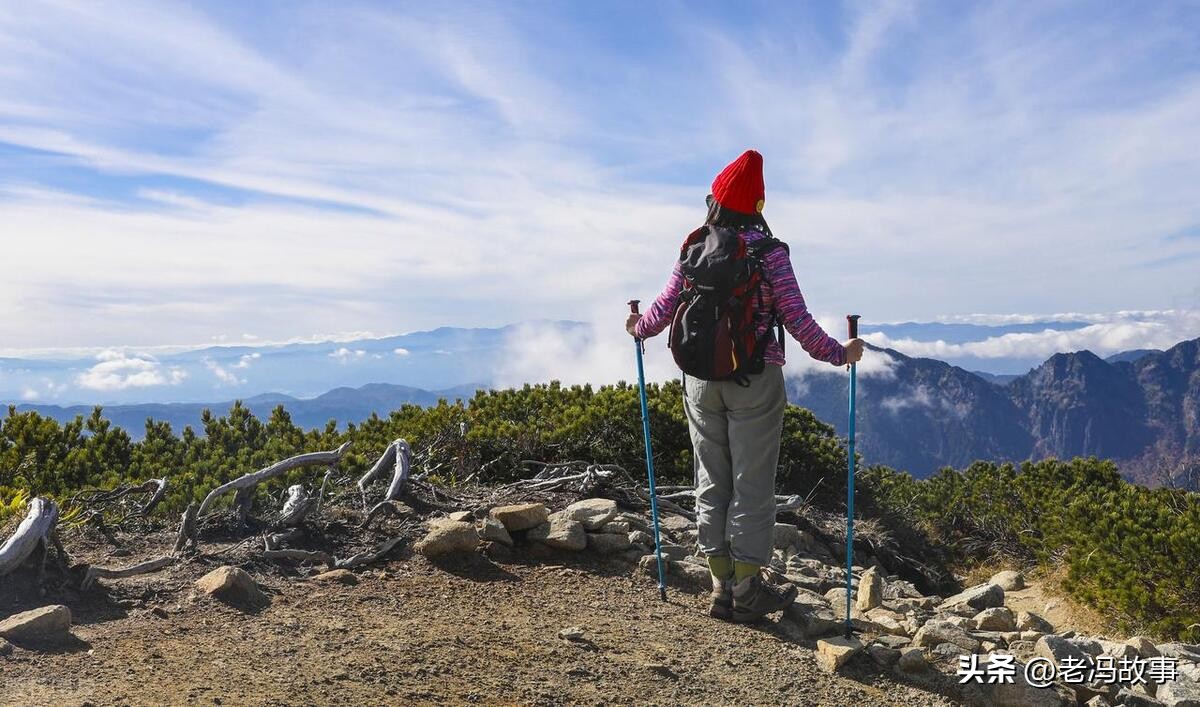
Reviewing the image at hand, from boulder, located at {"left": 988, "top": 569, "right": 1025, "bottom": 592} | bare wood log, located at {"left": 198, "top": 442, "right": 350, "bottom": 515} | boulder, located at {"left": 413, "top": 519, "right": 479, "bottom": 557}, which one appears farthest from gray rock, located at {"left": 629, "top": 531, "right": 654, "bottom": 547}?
boulder, located at {"left": 988, "top": 569, "right": 1025, "bottom": 592}

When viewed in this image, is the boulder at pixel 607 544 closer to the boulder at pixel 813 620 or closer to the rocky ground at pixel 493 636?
the rocky ground at pixel 493 636

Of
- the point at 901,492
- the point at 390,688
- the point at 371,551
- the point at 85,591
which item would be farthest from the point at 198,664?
the point at 901,492

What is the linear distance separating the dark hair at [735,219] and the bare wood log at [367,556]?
3117 millimetres

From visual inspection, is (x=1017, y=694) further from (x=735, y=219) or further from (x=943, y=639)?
(x=735, y=219)

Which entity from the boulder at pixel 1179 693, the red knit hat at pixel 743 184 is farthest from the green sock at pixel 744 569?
the boulder at pixel 1179 693

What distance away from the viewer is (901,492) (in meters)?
12.6

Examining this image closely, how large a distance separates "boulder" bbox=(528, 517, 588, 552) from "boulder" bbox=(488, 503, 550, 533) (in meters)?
0.08

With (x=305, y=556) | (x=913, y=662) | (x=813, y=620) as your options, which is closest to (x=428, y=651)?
(x=305, y=556)

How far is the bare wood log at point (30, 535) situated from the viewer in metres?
4.84

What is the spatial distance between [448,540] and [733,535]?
2001 mm

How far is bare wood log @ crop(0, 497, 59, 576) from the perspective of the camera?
4.84 metres

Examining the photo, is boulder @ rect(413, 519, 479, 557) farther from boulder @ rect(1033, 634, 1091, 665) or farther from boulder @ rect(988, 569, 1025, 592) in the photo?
boulder @ rect(988, 569, 1025, 592)

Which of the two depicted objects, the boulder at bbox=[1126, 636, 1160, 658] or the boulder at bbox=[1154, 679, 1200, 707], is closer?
the boulder at bbox=[1154, 679, 1200, 707]

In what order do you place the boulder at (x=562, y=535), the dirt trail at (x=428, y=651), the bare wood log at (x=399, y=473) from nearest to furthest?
the dirt trail at (x=428, y=651) < the boulder at (x=562, y=535) < the bare wood log at (x=399, y=473)
